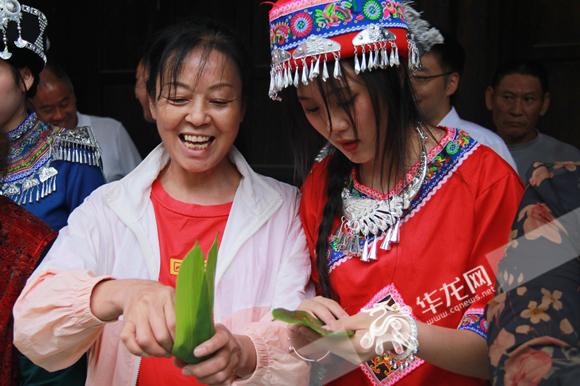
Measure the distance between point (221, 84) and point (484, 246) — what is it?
685 mm

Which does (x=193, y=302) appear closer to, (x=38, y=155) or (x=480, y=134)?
(x=38, y=155)

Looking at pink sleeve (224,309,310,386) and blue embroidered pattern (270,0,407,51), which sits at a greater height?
blue embroidered pattern (270,0,407,51)

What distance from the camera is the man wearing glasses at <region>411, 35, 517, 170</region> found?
317 centimetres

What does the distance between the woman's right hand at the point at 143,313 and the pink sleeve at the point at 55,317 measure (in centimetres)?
5

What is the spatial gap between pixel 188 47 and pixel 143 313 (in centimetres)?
70

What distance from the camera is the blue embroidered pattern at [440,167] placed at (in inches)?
68.9

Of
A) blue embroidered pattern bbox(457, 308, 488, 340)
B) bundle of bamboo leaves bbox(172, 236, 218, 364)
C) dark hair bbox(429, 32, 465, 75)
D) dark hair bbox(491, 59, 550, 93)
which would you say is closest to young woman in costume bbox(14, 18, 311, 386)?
bundle of bamboo leaves bbox(172, 236, 218, 364)

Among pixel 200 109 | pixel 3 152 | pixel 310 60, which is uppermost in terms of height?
pixel 310 60

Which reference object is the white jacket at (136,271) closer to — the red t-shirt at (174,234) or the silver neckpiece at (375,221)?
the red t-shirt at (174,234)

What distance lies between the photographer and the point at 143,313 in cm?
148

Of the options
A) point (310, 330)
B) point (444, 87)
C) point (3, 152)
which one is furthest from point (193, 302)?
point (444, 87)

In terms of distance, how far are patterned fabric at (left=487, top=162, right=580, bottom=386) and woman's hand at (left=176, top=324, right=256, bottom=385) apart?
1.50 feet

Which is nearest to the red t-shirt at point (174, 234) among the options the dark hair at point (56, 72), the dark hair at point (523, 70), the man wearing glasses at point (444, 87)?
the man wearing glasses at point (444, 87)

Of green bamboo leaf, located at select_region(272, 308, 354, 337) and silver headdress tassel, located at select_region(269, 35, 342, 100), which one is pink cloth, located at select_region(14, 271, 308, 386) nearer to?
green bamboo leaf, located at select_region(272, 308, 354, 337)
